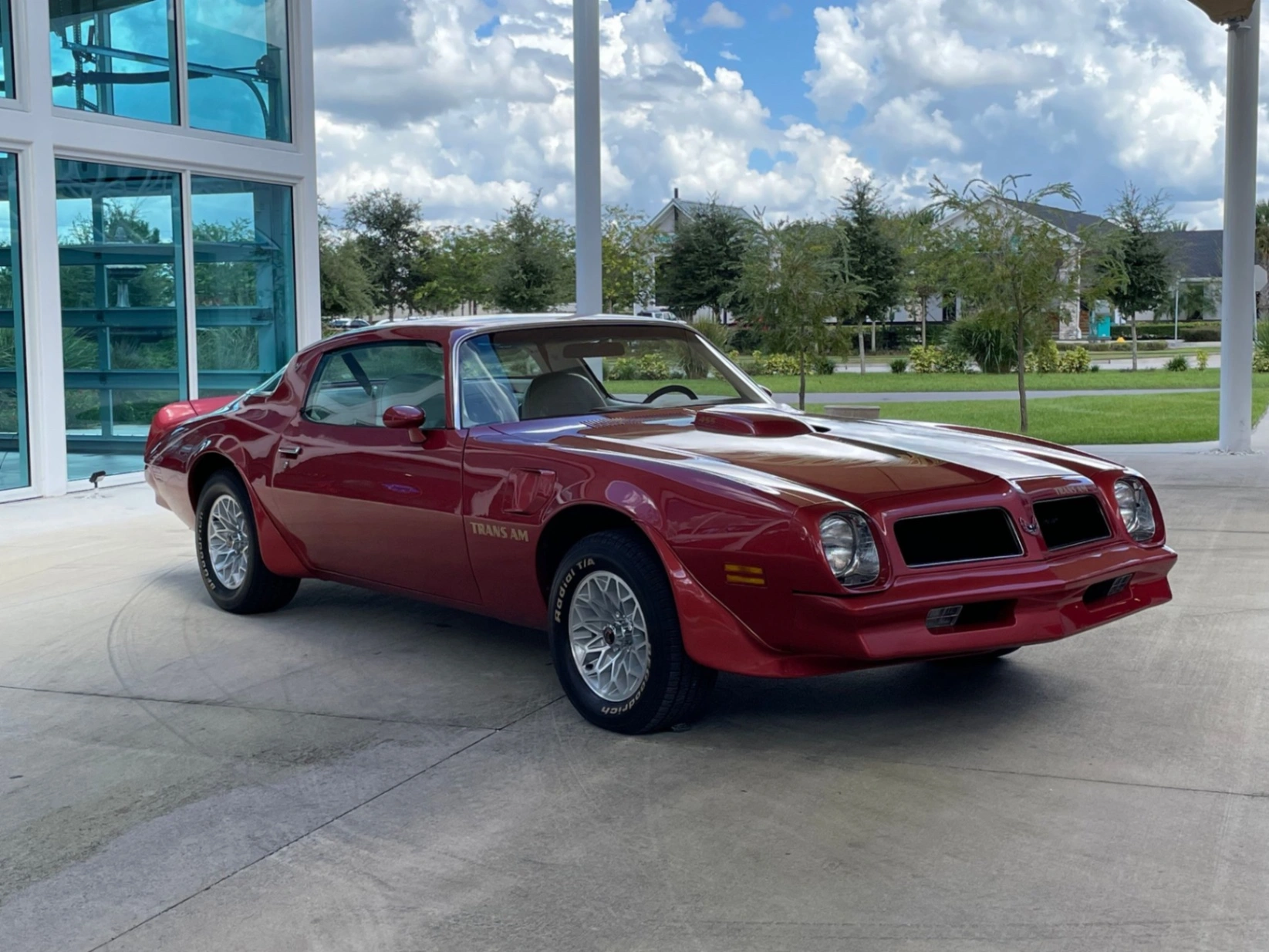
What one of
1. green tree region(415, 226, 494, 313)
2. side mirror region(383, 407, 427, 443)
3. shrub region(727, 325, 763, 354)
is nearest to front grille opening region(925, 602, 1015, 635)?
side mirror region(383, 407, 427, 443)

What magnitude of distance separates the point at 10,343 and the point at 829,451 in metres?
8.38

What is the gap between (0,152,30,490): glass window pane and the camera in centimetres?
1101

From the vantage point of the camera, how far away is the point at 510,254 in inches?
1718

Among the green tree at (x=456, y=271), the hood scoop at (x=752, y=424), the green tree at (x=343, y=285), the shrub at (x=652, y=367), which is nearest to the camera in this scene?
the hood scoop at (x=752, y=424)

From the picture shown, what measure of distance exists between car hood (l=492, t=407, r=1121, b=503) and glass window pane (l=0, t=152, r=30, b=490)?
7175mm

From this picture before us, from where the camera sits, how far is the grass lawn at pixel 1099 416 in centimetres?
1656

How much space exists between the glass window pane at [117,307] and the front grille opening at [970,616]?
30.3 ft

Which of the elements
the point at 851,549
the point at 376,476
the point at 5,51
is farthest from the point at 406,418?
the point at 5,51

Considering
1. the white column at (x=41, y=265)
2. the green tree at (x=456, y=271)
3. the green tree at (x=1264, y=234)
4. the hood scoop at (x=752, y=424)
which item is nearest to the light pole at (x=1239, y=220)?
the hood scoop at (x=752, y=424)

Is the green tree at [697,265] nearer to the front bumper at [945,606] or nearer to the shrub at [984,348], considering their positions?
the shrub at [984,348]

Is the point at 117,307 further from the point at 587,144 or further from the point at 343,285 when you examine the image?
the point at 343,285

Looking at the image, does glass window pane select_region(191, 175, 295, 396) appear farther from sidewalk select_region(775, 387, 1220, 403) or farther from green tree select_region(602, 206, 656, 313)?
green tree select_region(602, 206, 656, 313)

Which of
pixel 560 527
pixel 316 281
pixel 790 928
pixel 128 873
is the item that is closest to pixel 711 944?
pixel 790 928

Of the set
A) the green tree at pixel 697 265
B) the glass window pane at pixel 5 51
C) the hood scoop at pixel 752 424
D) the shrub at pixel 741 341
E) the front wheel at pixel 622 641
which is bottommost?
the front wheel at pixel 622 641
